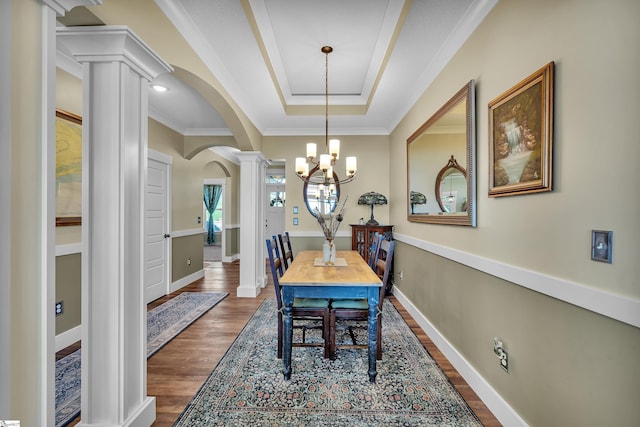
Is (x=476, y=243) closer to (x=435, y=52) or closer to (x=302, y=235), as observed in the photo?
(x=435, y=52)

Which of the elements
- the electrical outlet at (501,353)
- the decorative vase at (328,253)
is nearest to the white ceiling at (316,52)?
the decorative vase at (328,253)

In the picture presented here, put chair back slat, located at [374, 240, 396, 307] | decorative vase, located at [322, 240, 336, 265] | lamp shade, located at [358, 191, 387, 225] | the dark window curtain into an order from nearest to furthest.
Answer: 1. chair back slat, located at [374, 240, 396, 307]
2. decorative vase, located at [322, 240, 336, 265]
3. lamp shade, located at [358, 191, 387, 225]
4. the dark window curtain

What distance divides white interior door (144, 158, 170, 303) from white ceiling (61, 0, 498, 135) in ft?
2.71

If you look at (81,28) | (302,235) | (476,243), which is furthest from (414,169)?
(81,28)

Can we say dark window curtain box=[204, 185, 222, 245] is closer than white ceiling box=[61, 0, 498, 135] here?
No

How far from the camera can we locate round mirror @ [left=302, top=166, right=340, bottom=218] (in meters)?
4.57

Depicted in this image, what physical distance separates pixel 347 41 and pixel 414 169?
146 centimetres

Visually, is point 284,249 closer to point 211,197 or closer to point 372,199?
point 372,199

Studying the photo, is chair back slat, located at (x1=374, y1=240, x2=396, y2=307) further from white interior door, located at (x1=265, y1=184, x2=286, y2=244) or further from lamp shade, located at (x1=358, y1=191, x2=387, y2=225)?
white interior door, located at (x1=265, y1=184, x2=286, y2=244)

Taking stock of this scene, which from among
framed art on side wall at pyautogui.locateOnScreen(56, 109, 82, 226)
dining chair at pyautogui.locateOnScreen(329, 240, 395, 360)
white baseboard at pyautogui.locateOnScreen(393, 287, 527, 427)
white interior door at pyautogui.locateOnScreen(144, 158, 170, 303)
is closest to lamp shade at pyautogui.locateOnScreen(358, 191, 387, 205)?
white baseboard at pyautogui.locateOnScreen(393, 287, 527, 427)

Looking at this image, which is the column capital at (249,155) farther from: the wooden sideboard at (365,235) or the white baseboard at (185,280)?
the white baseboard at (185,280)

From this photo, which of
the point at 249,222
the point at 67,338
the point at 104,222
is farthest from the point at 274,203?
the point at 104,222

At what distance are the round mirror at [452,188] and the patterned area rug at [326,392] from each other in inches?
48.9

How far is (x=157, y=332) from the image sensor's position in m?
2.93
